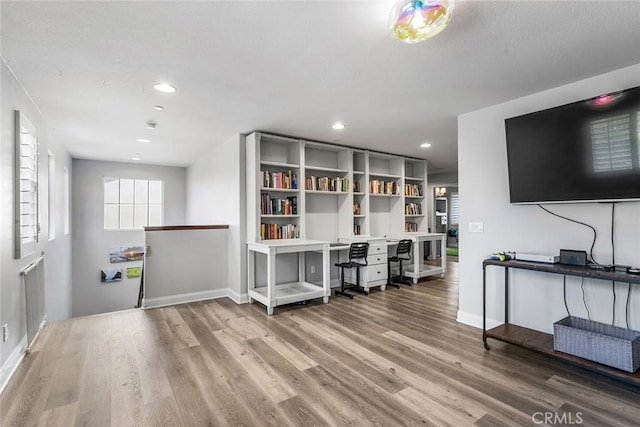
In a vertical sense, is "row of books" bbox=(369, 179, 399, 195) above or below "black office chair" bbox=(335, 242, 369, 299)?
above

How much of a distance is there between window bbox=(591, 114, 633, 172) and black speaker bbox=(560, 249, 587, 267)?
0.67 m

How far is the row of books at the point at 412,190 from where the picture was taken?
637 cm

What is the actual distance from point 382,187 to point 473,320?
2.97m

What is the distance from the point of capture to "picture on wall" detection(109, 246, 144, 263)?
680 centimetres

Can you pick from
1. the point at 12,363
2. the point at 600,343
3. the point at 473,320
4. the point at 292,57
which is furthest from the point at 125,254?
the point at 600,343

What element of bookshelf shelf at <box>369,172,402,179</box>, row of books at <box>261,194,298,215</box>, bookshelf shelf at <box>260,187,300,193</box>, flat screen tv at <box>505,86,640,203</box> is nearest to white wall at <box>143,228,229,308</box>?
row of books at <box>261,194,298,215</box>

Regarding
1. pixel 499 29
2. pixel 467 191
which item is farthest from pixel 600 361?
pixel 499 29

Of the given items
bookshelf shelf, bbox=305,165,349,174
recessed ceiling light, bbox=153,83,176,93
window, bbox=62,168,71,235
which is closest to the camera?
recessed ceiling light, bbox=153,83,176,93

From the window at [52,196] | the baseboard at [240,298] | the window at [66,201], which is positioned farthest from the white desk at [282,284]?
the window at [66,201]

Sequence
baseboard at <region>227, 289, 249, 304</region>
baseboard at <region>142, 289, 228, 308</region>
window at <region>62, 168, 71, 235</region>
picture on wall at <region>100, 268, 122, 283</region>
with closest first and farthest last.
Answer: baseboard at <region>142, 289, 228, 308</region>
baseboard at <region>227, 289, 249, 304</region>
window at <region>62, 168, 71, 235</region>
picture on wall at <region>100, 268, 122, 283</region>

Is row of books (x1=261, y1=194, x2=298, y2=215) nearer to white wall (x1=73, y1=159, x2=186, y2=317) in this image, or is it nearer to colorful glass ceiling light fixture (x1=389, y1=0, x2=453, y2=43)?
colorful glass ceiling light fixture (x1=389, y1=0, x2=453, y2=43)

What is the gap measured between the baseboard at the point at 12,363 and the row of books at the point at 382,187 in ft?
15.9

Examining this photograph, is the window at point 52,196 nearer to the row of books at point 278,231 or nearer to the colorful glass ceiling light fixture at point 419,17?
the row of books at point 278,231

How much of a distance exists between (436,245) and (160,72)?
841 centimetres
